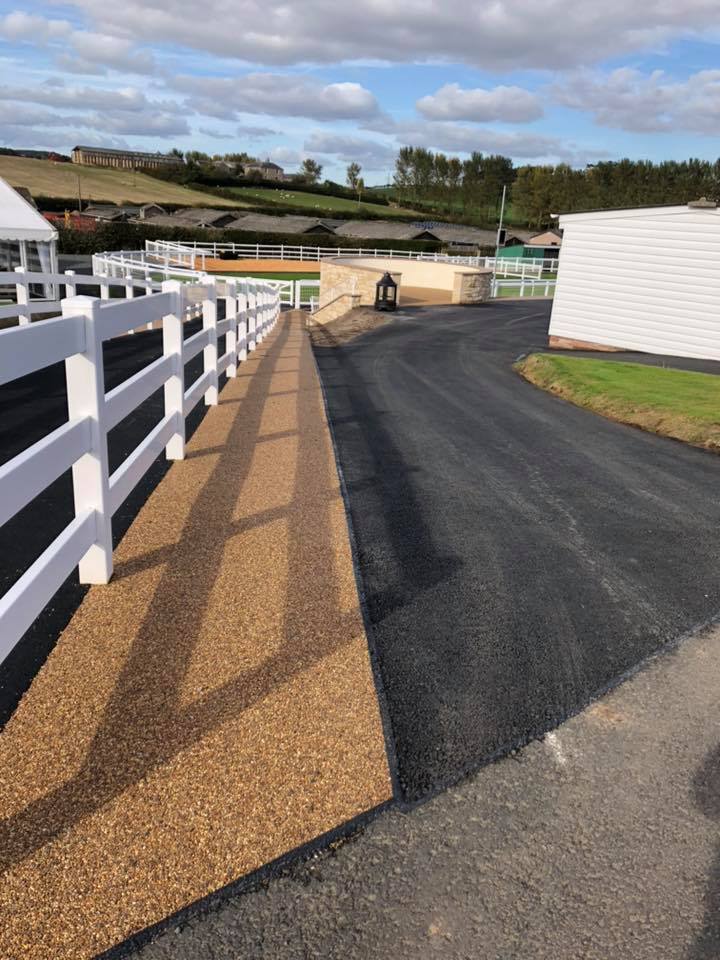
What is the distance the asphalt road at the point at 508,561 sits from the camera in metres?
3.34

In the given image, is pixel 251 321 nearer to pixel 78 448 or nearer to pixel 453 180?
pixel 78 448

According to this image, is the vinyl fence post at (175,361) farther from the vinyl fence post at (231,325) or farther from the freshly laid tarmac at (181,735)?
the vinyl fence post at (231,325)

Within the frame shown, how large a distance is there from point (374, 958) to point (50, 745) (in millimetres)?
1494

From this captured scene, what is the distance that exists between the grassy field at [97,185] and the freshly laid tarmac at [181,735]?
385 feet

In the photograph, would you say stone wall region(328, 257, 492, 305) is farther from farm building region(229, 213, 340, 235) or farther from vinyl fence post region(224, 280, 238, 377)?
farm building region(229, 213, 340, 235)

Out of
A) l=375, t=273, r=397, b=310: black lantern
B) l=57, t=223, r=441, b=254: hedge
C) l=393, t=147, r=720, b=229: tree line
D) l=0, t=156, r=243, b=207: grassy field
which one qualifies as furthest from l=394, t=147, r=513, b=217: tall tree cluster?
l=375, t=273, r=397, b=310: black lantern

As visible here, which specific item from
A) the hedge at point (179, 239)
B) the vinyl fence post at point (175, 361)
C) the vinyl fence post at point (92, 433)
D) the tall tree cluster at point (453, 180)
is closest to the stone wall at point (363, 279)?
the vinyl fence post at point (175, 361)

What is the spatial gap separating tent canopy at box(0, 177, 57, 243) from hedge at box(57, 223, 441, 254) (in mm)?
37763

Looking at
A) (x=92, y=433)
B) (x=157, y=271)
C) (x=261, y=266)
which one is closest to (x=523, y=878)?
(x=92, y=433)

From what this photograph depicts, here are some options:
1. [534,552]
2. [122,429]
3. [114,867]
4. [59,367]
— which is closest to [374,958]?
[114,867]

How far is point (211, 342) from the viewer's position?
889cm

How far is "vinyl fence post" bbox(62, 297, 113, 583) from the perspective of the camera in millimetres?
3760

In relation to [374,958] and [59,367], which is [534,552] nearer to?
[374,958]

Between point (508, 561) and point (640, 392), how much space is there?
822 cm
